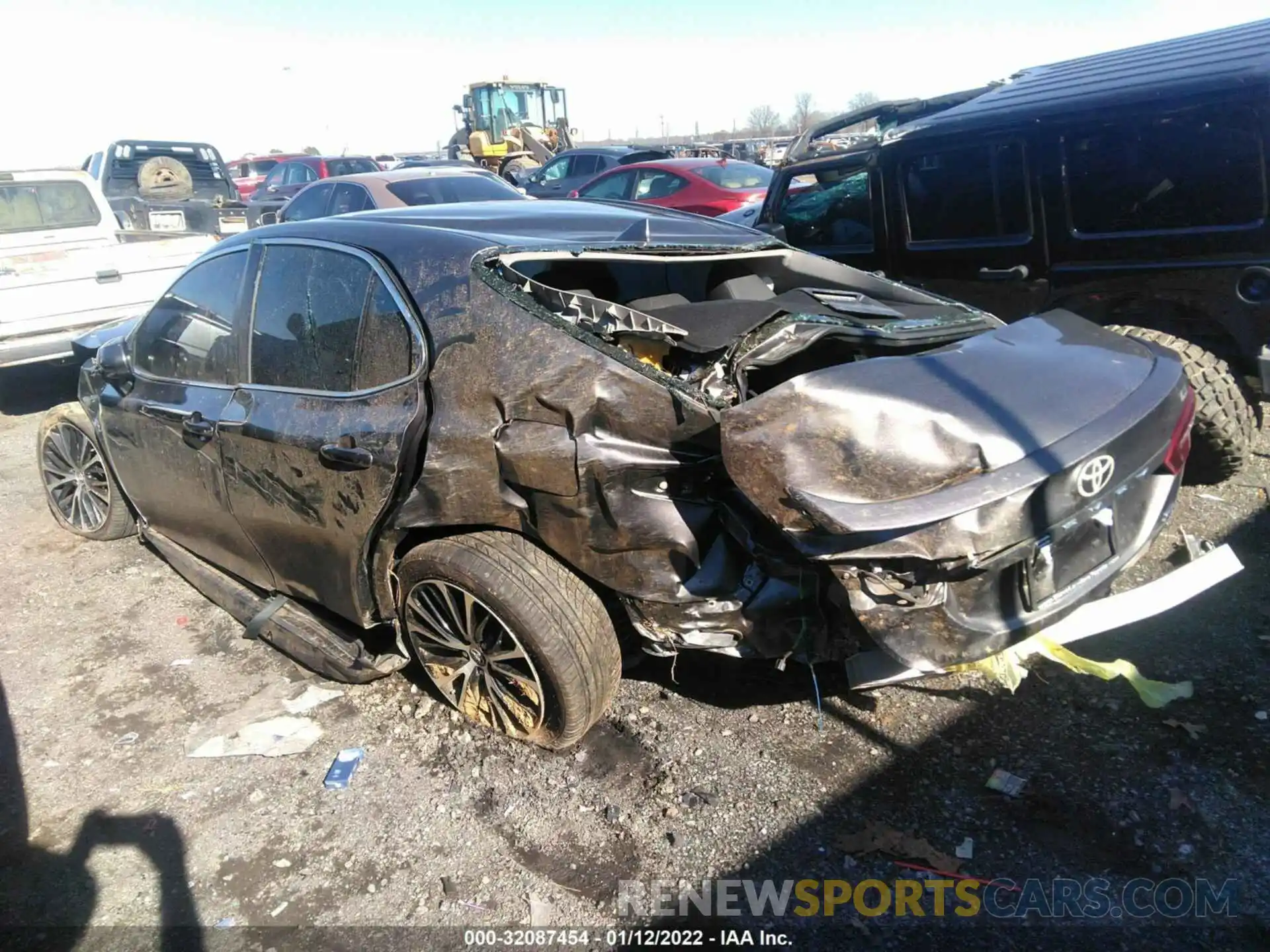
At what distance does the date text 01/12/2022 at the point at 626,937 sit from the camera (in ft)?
7.52

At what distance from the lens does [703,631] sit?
8.63 ft

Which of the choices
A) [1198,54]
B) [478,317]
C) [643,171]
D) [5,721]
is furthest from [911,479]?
[643,171]

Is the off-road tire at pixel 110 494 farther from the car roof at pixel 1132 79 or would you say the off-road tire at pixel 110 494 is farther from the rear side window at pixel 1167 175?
the rear side window at pixel 1167 175

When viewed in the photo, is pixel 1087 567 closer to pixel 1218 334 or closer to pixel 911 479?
pixel 911 479

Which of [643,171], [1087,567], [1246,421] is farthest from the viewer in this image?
[643,171]

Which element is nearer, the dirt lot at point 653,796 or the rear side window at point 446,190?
the dirt lot at point 653,796

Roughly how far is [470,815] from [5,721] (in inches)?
80.4

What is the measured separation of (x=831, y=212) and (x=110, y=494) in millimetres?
4717

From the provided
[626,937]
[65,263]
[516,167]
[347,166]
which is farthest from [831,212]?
[516,167]

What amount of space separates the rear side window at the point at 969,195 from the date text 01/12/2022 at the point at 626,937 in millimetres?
3994

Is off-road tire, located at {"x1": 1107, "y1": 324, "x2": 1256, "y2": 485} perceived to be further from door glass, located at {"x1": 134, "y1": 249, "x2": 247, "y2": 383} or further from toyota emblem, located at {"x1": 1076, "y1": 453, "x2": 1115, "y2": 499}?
door glass, located at {"x1": 134, "y1": 249, "x2": 247, "y2": 383}

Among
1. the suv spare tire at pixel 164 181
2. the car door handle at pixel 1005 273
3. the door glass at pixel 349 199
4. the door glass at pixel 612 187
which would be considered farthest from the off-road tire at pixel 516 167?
the car door handle at pixel 1005 273

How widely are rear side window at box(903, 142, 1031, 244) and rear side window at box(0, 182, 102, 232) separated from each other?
821 centimetres

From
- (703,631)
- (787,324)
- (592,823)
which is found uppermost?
(787,324)
